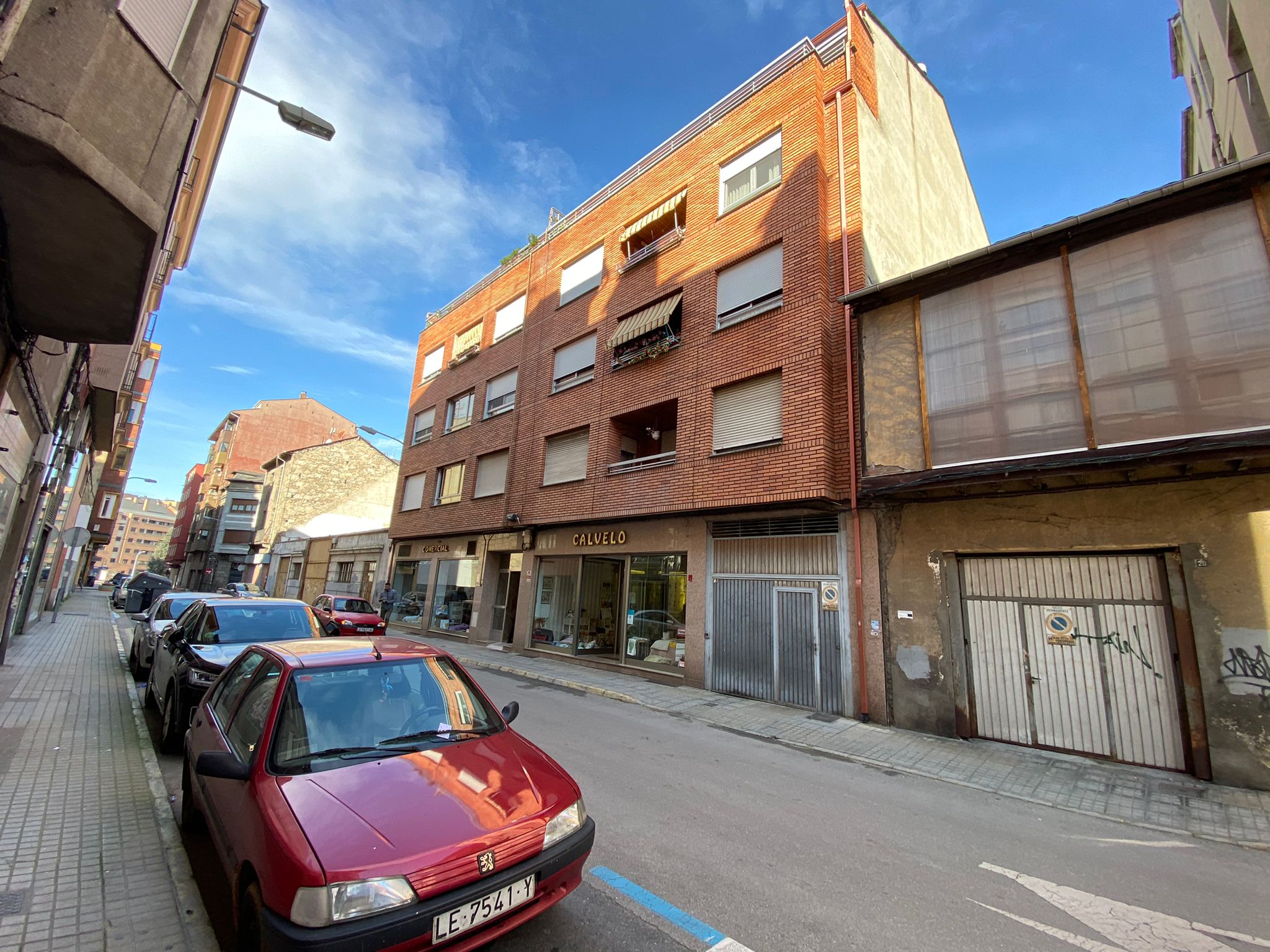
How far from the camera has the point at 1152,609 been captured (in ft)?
22.5

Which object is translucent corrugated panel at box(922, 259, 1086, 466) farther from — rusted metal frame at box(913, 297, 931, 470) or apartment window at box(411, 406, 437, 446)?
apartment window at box(411, 406, 437, 446)

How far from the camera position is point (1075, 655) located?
727cm

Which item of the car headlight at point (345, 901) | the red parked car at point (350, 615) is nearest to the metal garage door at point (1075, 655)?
the car headlight at point (345, 901)

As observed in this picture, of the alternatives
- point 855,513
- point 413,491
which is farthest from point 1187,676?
point 413,491

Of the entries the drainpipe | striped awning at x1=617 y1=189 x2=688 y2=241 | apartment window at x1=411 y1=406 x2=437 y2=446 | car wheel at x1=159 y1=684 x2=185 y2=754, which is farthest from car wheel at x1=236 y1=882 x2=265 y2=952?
apartment window at x1=411 y1=406 x2=437 y2=446

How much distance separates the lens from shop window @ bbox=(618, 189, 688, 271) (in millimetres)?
13819

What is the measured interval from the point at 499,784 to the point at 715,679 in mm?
8538

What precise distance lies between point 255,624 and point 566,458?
30.2 ft

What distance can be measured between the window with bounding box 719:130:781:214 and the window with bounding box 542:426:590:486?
6.67 meters

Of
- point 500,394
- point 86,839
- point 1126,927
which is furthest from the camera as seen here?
point 500,394

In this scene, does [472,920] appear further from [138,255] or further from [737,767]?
[138,255]

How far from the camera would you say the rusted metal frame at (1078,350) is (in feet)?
22.7

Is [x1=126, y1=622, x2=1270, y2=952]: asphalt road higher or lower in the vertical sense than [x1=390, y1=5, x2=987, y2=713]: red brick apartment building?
lower

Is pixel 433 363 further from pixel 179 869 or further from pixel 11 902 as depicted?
pixel 11 902
